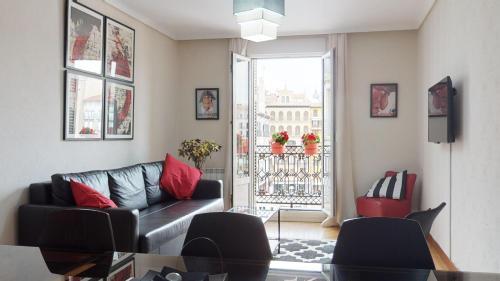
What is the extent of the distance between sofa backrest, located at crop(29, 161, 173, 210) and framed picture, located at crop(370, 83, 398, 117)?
10.1ft

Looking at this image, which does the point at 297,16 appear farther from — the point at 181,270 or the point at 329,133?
the point at 181,270

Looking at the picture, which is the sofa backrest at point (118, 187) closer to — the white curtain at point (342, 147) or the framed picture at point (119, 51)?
the framed picture at point (119, 51)

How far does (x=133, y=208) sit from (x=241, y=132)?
272 cm

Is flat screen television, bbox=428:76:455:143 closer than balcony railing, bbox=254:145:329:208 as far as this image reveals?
Yes

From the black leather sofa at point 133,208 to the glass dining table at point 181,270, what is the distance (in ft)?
4.47

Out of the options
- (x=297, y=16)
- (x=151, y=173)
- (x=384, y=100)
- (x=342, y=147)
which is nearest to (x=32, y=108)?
(x=151, y=173)

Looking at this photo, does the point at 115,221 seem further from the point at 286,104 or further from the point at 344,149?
the point at 286,104

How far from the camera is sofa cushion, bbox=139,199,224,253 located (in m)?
3.27

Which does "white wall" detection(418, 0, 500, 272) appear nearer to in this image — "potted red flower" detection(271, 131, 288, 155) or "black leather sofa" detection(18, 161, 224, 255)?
"potted red flower" detection(271, 131, 288, 155)

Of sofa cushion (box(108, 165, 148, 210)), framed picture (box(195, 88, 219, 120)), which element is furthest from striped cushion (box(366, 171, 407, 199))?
sofa cushion (box(108, 165, 148, 210))

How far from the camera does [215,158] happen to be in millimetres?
6309

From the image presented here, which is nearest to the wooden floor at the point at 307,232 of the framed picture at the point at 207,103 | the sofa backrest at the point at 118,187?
the sofa backrest at the point at 118,187

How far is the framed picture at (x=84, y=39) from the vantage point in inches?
152

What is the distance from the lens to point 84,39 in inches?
161
